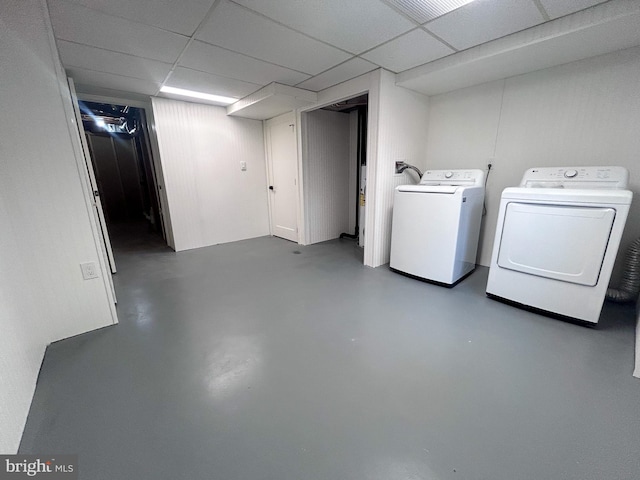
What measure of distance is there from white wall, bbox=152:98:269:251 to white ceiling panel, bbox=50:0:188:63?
1554 mm

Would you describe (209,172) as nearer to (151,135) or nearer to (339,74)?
(151,135)

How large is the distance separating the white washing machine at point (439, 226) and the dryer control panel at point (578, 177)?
1.53 feet

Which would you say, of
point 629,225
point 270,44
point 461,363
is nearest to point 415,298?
point 461,363

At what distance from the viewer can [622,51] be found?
2.08 m

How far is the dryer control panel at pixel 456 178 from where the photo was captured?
270cm

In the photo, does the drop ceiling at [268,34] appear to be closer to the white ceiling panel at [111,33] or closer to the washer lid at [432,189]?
the white ceiling panel at [111,33]

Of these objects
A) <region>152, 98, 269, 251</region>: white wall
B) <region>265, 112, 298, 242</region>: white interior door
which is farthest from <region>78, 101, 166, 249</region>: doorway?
<region>265, 112, 298, 242</region>: white interior door

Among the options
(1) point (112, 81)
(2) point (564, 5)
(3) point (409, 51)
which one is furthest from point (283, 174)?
(2) point (564, 5)

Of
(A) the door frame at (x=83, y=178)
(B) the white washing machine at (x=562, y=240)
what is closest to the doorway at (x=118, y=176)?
(A) the door frame at (x=83, y=178)

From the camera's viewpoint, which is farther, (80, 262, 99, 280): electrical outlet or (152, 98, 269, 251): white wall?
(152, 98, 269, 251): white wall

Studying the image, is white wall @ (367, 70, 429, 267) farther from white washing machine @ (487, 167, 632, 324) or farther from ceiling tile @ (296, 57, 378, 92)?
white washing machine @ (487, 167, 632, 324)

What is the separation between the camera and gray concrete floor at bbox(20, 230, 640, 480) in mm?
1043

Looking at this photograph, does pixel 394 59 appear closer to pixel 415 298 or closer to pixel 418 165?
pixel 418 165

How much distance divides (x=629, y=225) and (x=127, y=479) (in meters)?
3.81
